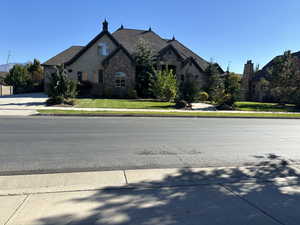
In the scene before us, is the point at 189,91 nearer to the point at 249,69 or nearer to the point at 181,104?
the point at 181,104

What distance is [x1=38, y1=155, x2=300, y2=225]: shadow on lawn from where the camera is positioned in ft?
8.91

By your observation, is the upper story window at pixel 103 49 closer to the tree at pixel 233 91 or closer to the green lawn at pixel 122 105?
the green lawn at pixel 122 105

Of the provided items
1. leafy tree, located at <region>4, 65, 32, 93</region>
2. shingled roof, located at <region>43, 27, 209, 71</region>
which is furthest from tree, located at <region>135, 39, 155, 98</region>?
leafy tree, located at <region>4, 65, 32, 93</region>

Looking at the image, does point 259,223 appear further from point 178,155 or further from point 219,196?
point 178,155

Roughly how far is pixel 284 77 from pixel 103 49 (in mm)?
23956

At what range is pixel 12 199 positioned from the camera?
3125 mm

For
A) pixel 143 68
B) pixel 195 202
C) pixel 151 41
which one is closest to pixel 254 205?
pixel 195 202

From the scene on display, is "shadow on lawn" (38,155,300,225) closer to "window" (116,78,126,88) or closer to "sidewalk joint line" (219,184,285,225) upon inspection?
"sidewalk joint line" (219,184,285,225)

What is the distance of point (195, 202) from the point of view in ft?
10.4

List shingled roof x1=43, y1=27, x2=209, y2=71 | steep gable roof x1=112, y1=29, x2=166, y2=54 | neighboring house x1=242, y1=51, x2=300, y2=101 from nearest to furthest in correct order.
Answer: shingled roof x1=43, y1=27, x2=209, y2=71 → steep gable roof x1=112, y1=29, x2=166, y2=54 → neighboring house x1=242, y1=51, x2=300, y2=101

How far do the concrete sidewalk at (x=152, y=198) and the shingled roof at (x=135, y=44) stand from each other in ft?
91.7

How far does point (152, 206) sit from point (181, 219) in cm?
49

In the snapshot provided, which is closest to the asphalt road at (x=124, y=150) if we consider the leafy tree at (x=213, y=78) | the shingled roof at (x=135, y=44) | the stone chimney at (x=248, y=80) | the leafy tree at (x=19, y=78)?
the leafy tree at (x=213, y=78)

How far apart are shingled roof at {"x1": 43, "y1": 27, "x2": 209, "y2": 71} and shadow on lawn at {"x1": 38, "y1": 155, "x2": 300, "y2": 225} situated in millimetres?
28300
